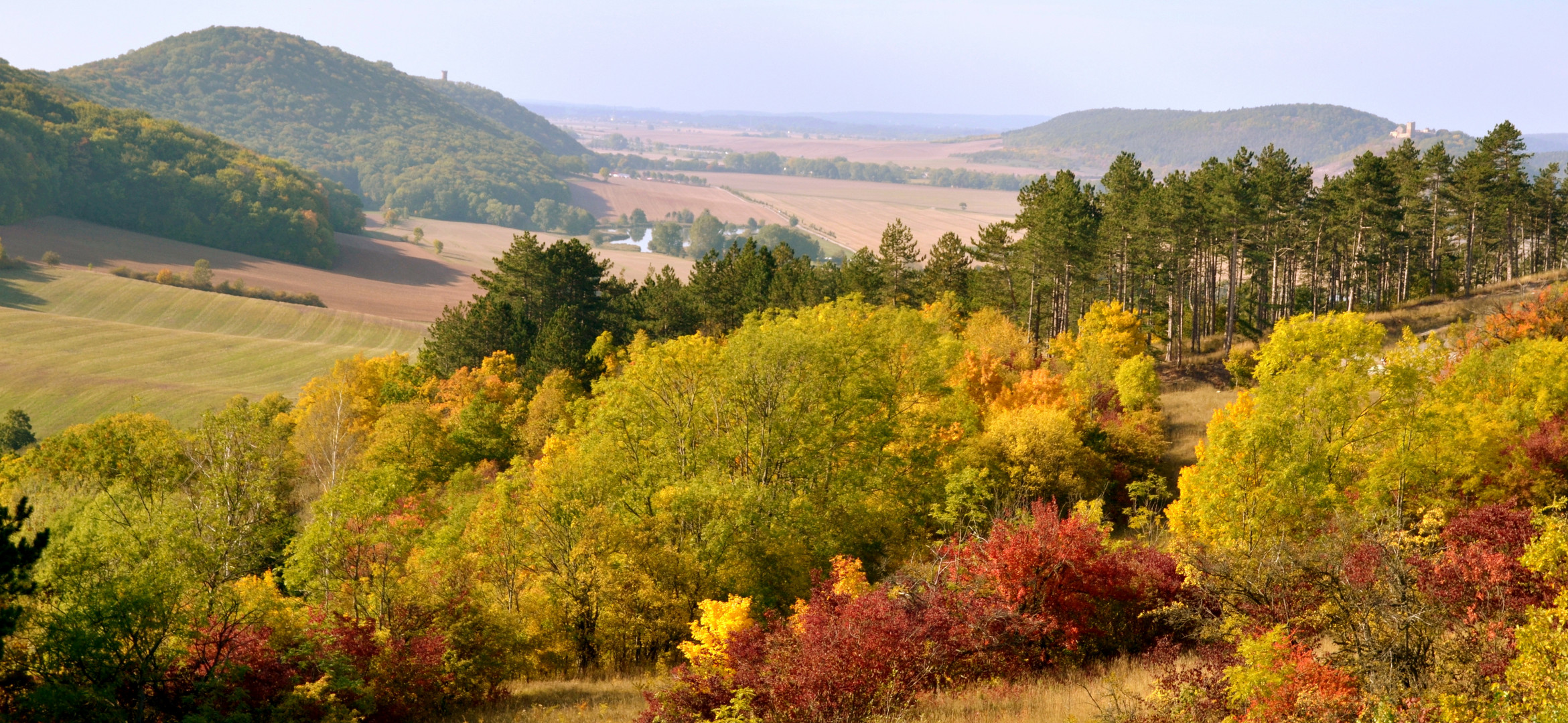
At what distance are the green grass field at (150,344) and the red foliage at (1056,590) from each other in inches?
2894

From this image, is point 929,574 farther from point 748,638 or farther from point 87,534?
point 87,534

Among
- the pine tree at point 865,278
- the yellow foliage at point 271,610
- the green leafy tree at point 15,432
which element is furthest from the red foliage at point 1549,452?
Answer: the green leafy tree at point 15,432

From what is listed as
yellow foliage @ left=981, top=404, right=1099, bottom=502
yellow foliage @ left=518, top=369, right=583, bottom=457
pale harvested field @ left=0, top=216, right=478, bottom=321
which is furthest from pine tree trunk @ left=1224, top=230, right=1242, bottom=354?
pale harvested field @ left=0, top=216, right=478, bottom=321

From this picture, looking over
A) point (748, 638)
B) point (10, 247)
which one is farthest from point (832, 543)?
point (10, 247)

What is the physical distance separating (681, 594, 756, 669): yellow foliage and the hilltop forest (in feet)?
0.31

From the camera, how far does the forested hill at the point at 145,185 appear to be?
166 meters

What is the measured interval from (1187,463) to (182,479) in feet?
148

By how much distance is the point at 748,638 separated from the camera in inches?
783

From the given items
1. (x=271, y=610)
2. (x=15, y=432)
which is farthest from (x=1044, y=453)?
(x=15, y=432)

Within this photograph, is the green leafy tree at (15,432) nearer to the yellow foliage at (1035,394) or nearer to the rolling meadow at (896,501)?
the rolling meadow at (896,501)

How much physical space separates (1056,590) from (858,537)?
11880mm

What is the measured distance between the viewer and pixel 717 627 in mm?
21094

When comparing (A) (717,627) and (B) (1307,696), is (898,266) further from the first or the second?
(B) (1307,696)

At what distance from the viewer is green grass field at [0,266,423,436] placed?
3398 inches
